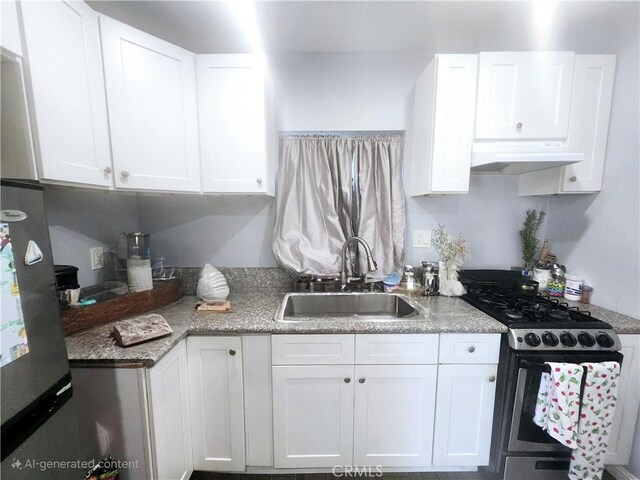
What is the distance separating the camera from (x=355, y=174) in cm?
187

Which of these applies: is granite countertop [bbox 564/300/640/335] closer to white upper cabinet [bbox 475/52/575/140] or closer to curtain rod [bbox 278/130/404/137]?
white upper cabinet [bbox 475/52/575/140]

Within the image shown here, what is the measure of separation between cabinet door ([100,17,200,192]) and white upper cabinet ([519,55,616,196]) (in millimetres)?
2165

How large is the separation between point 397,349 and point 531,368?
0.61m

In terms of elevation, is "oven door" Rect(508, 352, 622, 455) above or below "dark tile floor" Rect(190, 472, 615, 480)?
above

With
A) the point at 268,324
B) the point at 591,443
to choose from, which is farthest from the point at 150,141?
the point at 591,443

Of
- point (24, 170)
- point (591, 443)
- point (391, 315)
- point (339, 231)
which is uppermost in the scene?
point (24, 170)

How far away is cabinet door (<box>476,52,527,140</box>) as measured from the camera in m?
1.45

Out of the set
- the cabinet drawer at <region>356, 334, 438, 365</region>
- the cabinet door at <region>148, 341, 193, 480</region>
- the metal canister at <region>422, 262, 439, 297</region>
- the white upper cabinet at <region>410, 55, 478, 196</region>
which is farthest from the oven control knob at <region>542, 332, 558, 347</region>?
the cabinet door at <region>148, 341, 193, 480</region>

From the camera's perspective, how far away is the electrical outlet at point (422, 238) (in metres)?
1.92

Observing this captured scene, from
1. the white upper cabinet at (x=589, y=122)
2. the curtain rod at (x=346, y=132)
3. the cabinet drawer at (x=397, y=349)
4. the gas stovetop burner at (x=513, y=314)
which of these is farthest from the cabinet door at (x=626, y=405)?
the curtain rod at (x=346, y=132)

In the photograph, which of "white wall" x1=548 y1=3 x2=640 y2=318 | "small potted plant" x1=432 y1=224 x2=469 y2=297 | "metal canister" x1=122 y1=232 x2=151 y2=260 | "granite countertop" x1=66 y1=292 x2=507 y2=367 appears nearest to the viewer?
"granite countertop" x1=66 y1=292 x2=507 y2=367

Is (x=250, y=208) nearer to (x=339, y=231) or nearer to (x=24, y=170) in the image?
(x=339, y=231)

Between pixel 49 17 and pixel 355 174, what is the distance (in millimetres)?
1582

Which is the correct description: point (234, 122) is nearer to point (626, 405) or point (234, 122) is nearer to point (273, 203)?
point (273, 203)
